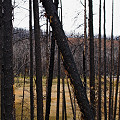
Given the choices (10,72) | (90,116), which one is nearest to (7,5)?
(10,72)

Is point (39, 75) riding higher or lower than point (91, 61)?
lower

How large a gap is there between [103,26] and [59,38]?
9286mm

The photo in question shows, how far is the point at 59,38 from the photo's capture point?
268 cm

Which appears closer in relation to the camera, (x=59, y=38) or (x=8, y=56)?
(x=59, y=38)

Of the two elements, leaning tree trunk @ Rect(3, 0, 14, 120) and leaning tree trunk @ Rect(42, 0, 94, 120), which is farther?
leaning tree trunk @ Rect(3, 0, 14, 120)

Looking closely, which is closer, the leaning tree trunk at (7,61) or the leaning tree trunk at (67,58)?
the leaning tree trunk at (67,58)

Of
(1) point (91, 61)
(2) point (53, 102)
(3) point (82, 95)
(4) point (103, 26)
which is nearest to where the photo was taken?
(3) point (82, 95)

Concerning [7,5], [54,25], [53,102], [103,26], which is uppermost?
[103,26]

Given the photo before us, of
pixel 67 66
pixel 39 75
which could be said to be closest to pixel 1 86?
pixel 39 75

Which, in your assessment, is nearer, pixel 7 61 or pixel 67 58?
pixel 67 58

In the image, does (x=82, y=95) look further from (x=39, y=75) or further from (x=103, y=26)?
(x=103, y=26)

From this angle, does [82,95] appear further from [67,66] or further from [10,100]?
[10,100]

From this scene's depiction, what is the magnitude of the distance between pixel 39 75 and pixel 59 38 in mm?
3550

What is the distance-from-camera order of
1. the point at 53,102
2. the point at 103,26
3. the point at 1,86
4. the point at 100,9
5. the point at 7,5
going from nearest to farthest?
the point at 7,5 < the point at 1,86 < the point at 100,9 < the point at 103,26 < the point at 53,102
